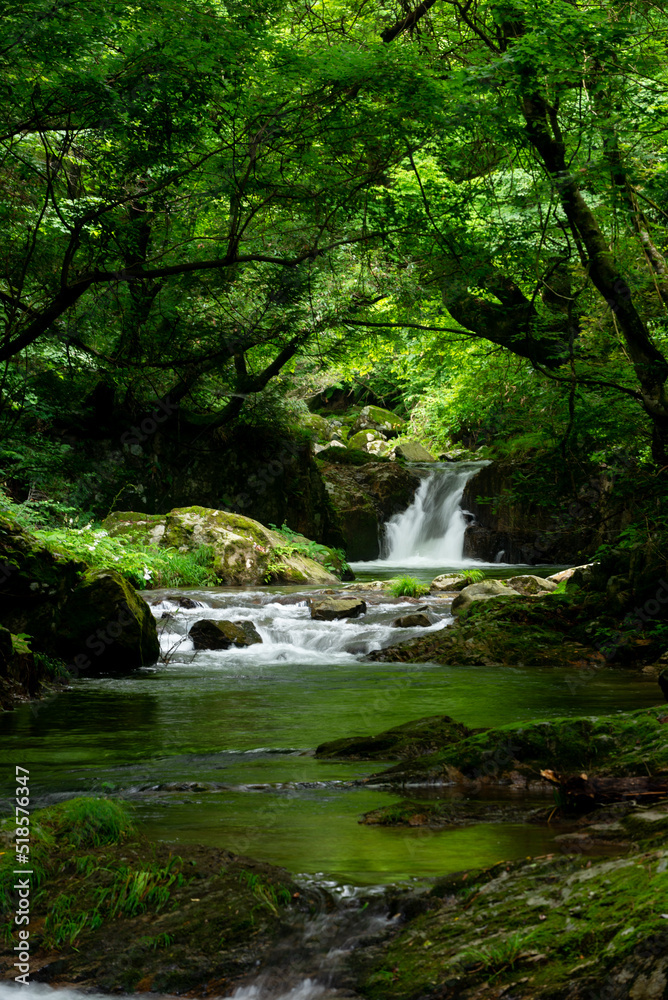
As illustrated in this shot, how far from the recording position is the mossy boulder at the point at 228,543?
57.9ft

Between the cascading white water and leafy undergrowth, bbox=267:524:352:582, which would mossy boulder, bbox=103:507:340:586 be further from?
the cascading white water

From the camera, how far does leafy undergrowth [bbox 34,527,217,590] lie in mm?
11258

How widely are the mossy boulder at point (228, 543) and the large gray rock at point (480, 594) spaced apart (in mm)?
5004

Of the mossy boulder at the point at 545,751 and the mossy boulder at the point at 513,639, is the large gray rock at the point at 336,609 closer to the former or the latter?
the mossy boulder at the point at 513,639

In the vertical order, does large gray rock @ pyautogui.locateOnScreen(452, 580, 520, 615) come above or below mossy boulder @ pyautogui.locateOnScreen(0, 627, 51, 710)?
above

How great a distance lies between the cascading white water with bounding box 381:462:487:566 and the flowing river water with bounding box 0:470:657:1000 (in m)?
11.6

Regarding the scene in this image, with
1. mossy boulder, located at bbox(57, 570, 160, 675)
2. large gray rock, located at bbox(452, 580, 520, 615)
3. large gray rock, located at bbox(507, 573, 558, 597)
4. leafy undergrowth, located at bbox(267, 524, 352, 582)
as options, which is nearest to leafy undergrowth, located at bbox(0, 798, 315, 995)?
mossy boulder, located at bbox(57, 570, 160, 675)

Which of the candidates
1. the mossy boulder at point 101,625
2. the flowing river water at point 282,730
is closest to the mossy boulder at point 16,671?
the flowing river water at point 282,730

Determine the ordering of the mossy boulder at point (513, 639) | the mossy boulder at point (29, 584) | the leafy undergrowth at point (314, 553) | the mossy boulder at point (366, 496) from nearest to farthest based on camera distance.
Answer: the mossy boulder at point (29, 584) → the mossy boulder at point (513, 639) → the leafy undergrowth at point (314, 553) → the mossy boulder at point (366, 496)

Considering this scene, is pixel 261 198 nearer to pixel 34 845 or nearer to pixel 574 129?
pixel 574 129

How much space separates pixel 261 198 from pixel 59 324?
2.20 m

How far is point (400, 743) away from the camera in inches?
229

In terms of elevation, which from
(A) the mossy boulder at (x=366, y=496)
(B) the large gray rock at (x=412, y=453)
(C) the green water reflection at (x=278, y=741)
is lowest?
(C) the green water reflection at (x=278, y=741)

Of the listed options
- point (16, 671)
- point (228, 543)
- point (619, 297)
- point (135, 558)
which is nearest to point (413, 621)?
point (135, 558)
